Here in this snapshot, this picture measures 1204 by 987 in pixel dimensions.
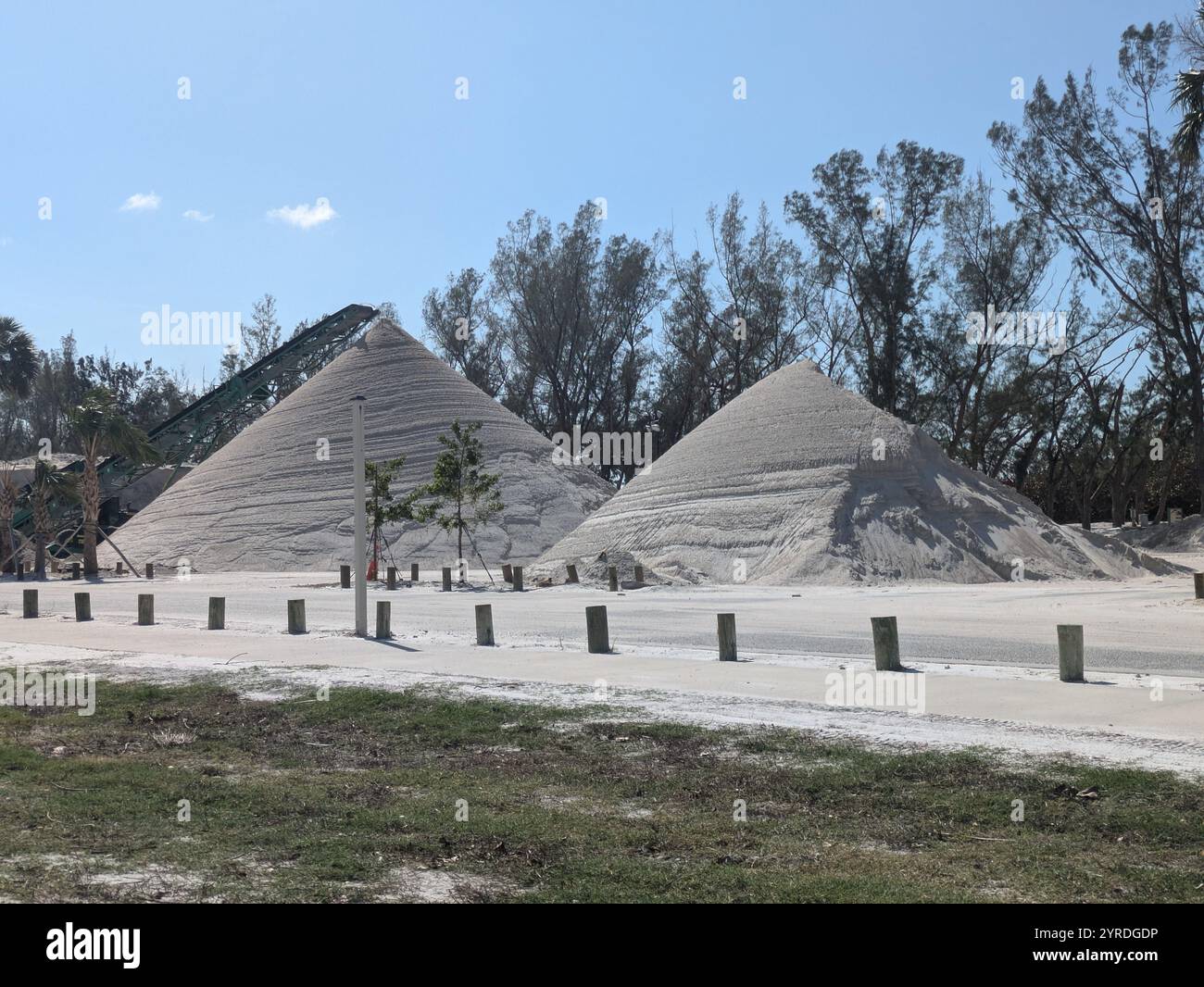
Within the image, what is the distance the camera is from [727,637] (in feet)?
44.7

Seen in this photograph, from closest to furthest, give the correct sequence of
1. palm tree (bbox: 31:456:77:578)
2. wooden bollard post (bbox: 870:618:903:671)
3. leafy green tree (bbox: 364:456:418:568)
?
wooden bollard post (bbox: 870:618:903:671)
leafy green tree (bbox: 364:456:418:568)
palm tree (bbox: 31:456:77:578)

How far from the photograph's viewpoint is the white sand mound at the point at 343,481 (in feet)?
155

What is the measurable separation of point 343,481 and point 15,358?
14084 millimetres

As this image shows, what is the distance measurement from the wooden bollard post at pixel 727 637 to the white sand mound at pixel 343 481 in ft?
104

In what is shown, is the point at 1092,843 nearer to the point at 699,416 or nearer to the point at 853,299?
the point at 853,299

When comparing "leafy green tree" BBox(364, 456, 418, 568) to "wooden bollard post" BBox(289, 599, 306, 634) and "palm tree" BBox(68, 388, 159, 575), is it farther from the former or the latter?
"wooden bollard post" BBox(289, 599, 306, 634)

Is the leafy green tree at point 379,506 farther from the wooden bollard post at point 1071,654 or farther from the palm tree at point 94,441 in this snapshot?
the wooden bollard post at point 1071,654

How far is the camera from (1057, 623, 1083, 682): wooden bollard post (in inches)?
438

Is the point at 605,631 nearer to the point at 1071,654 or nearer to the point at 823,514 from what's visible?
the point at 1071,654

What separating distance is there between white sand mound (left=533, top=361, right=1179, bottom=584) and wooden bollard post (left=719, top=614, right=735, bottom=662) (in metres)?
17.4

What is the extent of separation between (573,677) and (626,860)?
6.35m

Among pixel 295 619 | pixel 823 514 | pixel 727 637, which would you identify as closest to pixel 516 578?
pixel 823 514

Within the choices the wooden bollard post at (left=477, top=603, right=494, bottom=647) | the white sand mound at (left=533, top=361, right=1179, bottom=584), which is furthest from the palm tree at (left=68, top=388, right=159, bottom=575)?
the wooden bollard post at (left=477, top=603, right=494, bottom=647)
